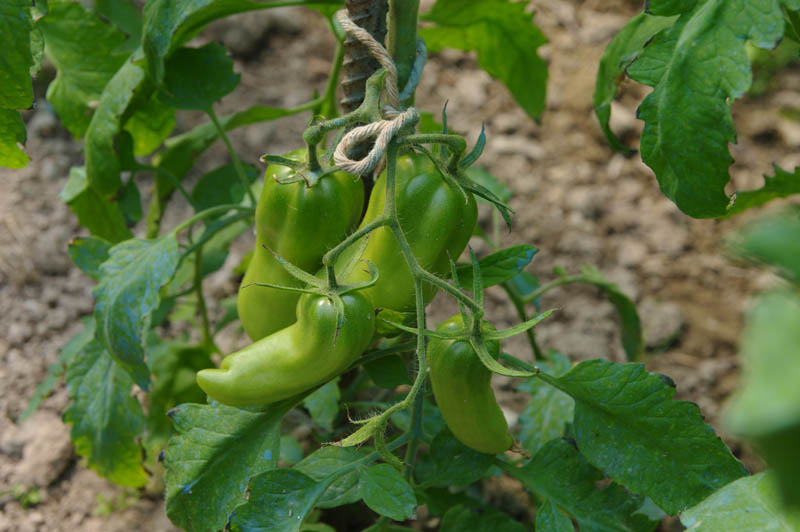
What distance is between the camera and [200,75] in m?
1.10

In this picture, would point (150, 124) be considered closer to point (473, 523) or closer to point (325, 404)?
point (325, 404)

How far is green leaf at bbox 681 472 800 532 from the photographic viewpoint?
0.66 meters

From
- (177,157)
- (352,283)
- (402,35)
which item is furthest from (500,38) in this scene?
(352,283)

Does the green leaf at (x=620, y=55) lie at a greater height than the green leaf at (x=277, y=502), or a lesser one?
greater

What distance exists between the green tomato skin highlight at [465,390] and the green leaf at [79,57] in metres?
0.75

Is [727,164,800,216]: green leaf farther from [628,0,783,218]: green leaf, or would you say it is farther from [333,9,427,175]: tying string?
[333,9,427,175]: tying string

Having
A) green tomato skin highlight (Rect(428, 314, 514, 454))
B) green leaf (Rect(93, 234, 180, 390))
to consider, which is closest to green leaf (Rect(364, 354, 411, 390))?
green tomato skin highlight (Rect(428, 314, 514, 454))

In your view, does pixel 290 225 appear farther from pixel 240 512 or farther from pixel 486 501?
pixel 486 501

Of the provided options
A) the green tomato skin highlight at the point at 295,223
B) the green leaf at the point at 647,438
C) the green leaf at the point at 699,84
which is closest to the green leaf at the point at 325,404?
the green tomato skin highlight at the point at 295,223

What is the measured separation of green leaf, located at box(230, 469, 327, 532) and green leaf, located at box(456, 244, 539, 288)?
29cm

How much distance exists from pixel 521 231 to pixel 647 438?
1014 millimetres

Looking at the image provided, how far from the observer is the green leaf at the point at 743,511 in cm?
66

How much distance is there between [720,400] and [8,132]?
54.3 inches

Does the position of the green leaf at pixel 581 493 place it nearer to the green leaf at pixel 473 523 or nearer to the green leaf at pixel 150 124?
the green leaf at pixel 473 523
